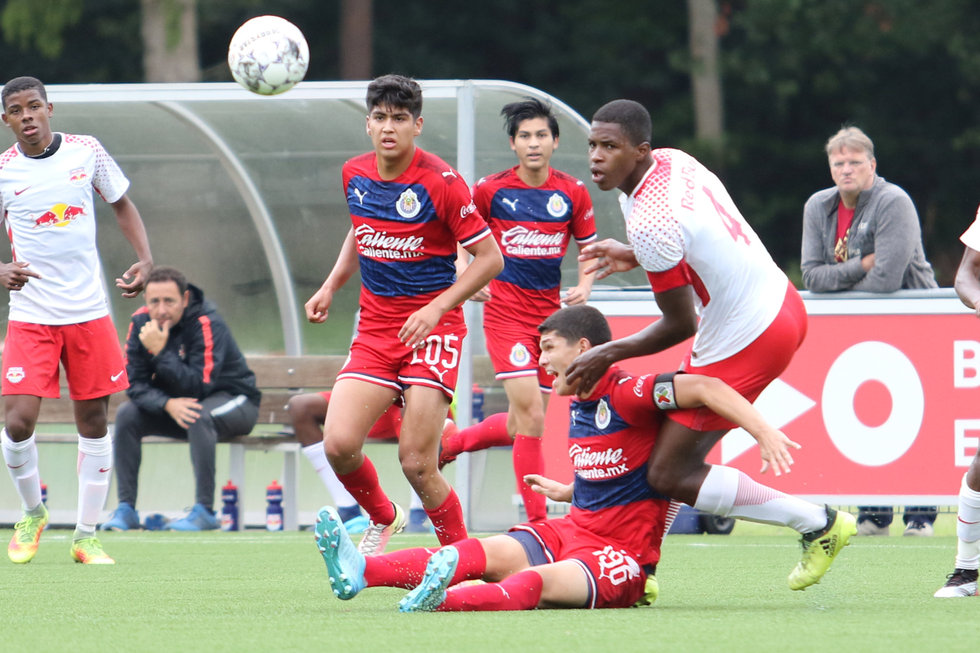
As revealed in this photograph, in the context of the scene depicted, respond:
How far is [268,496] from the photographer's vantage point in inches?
413

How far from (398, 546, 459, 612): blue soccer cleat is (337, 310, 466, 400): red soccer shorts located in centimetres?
136

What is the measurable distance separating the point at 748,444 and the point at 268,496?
3308 mm

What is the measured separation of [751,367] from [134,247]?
11.7 ft

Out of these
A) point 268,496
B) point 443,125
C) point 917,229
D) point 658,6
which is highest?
point 658,6

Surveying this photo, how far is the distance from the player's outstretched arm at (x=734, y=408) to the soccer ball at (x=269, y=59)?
3.60 meters

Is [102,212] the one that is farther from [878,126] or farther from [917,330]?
[878,126]

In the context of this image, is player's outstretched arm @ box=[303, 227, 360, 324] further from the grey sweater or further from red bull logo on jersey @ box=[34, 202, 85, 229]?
the grey sweater

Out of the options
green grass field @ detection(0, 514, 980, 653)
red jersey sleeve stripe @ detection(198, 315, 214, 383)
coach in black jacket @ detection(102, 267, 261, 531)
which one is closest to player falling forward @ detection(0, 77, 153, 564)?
green grass field @ detection(0, 514, 980, 653)

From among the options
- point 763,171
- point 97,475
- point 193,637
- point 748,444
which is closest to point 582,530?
point 193,637

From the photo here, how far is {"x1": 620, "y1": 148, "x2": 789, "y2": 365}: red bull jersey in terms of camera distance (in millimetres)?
5195

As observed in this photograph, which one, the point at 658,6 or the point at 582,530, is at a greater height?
the point at 658,6

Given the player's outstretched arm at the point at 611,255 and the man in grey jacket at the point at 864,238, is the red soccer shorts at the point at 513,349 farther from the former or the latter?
the player's outstretched arm at the point at 611,255

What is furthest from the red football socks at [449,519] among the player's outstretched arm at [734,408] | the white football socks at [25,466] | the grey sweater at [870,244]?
the grey sweater at [870,244]

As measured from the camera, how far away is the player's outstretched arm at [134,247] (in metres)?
7.39
